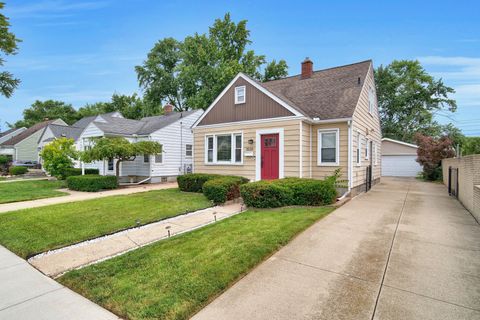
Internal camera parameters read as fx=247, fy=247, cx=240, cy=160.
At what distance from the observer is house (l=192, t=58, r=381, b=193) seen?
1012 cm

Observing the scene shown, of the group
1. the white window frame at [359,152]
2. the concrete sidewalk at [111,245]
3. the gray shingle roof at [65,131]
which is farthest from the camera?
the gray shingle roof at [65,131]

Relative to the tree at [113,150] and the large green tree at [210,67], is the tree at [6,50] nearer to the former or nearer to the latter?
the tree at [113,150]

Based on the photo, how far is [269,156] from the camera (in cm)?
1085

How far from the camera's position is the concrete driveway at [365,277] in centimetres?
269

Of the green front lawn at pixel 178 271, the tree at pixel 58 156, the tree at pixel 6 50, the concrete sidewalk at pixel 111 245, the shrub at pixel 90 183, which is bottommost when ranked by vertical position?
the concrete sidewalk at pixel 111 245

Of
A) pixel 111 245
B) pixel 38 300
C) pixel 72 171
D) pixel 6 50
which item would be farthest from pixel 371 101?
pixel 72 171

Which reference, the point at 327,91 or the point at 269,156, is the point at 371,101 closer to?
the point at 327,91

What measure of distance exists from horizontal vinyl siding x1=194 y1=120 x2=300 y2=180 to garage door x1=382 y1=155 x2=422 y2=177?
1787cm

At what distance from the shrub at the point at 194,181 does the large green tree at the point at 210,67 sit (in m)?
16.7

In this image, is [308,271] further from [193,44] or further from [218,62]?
[193,44]

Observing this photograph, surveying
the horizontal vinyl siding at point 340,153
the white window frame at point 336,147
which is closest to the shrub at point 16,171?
the horizontal vinyl siding at point 340,153

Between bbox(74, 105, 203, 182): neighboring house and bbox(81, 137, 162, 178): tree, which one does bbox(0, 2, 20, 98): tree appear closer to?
bbox(74, 105, 203, 182): neighboring house

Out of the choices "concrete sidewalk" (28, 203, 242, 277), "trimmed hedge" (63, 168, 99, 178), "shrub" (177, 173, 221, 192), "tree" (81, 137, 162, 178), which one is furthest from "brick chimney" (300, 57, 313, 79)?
"trimmed hedge" (63, 168, 99, 178)

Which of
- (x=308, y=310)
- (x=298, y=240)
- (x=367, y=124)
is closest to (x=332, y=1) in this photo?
(x=367, y=124)
